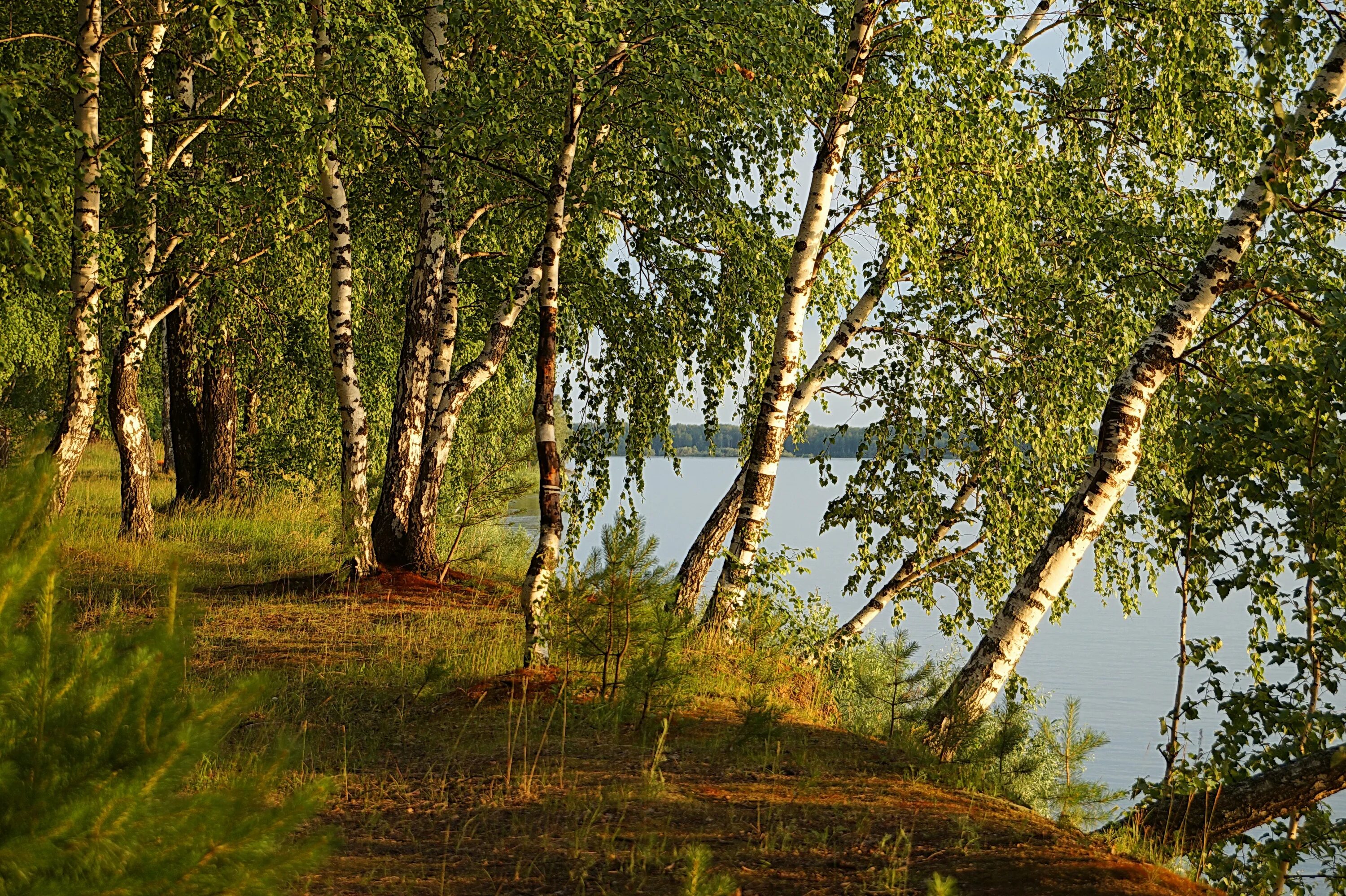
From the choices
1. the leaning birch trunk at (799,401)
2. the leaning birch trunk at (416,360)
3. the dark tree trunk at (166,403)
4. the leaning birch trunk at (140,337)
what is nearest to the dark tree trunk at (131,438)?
the leaning birch trunk at (140,337)

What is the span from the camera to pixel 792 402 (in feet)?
32.9

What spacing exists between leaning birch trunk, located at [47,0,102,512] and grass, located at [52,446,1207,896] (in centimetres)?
153

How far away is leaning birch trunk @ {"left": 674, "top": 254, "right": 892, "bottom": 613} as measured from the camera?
32.4 feet

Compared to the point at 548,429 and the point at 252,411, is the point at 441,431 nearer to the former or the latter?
the point at 548,429

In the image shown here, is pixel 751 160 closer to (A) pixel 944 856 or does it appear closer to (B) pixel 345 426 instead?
(B) pixel 345 426

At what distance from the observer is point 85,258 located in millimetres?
9578

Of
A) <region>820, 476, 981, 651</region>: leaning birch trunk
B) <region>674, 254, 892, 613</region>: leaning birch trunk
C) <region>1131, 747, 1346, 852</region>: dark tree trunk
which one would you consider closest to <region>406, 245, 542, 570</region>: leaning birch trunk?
<region>674, 254, 892, 613</region>: leaning birch trunk

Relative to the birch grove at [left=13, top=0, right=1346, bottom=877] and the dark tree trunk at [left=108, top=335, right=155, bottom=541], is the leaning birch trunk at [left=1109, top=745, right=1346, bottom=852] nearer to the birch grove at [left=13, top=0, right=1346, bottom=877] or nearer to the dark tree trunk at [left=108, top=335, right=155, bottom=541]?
the birch grove at [left=13, top=0, right=1346, bottom=877]

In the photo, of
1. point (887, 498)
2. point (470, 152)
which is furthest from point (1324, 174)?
point (470, 152)

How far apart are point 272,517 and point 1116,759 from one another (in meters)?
12.9

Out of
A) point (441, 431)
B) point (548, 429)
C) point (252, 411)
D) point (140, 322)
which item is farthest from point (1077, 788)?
point (252, 411)

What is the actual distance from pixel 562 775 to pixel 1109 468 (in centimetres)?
374

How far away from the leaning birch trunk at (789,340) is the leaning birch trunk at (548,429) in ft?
5.78

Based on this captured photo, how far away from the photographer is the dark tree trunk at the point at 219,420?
15.2 metres
